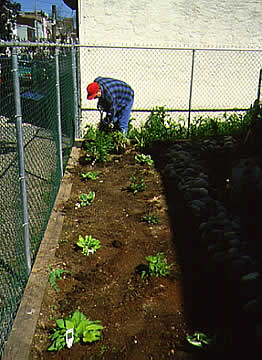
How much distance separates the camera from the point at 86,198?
16.9 feet

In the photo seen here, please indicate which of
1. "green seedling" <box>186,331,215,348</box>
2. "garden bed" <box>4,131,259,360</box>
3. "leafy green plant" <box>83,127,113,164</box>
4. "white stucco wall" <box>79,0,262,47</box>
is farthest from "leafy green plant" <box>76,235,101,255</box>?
"white stucco wall" <box>79,0,262,47</box>

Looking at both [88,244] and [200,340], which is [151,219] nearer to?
[88,244]

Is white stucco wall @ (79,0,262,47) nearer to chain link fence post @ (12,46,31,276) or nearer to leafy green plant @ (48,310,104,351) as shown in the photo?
chain link fence post @ (12,46,31,276)

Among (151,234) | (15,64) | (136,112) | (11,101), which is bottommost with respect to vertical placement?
(151,234)

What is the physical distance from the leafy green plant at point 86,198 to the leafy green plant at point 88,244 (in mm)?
1069

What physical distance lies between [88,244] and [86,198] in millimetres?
1267

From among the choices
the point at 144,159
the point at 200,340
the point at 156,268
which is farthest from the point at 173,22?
the point at 200,340

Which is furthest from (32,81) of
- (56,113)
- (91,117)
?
(91,117)

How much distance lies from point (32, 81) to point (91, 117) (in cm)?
446

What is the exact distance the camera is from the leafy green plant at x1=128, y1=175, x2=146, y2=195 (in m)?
5.55

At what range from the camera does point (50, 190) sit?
16.4 ft

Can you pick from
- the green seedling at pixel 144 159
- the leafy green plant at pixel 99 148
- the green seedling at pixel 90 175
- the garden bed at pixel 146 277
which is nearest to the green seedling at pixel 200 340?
the garden bed at pixel 146 277

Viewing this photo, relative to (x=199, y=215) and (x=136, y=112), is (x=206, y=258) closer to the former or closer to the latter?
(x=199, y=215)

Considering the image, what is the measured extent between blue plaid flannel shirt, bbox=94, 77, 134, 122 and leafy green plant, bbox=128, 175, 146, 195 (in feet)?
6.14
